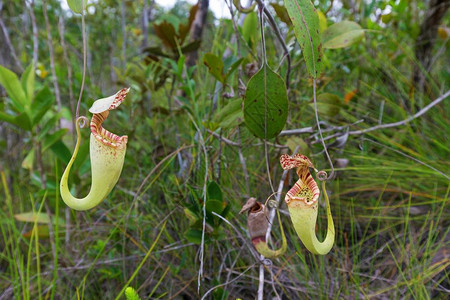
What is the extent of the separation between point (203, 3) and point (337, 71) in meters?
0.75

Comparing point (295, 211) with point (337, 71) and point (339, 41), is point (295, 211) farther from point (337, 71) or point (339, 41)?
point (337, 71)

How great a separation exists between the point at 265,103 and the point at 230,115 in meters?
0.31

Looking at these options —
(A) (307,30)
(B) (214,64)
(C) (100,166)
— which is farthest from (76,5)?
(B) (214,64)

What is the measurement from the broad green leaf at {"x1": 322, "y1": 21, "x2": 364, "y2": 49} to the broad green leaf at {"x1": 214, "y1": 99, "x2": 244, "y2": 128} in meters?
0.30

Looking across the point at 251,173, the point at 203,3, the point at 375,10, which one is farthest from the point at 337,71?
the point at 251,173

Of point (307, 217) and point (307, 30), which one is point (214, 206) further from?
point (307, 30)

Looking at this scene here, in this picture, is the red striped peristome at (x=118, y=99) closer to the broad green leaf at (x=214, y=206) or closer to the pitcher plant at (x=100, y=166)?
the pitcher plant at (x=100, y=166)

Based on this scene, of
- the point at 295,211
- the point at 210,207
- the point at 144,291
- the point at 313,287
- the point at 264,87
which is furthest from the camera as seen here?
the point at 144,291

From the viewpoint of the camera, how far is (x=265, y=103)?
0.80 metres

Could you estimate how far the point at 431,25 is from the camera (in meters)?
2.02

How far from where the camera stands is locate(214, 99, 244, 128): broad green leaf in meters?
1.08

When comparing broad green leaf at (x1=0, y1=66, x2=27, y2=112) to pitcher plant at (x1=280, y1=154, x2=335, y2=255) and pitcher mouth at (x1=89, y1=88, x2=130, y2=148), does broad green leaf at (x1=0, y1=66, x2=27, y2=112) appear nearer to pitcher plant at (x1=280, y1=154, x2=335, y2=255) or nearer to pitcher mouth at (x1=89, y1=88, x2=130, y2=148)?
pitcher mouth at (x1=89, y1=88, x2=130, y2=148)

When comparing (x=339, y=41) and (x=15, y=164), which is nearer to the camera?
(x=339, y=41)

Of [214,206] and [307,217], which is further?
[214,206]
